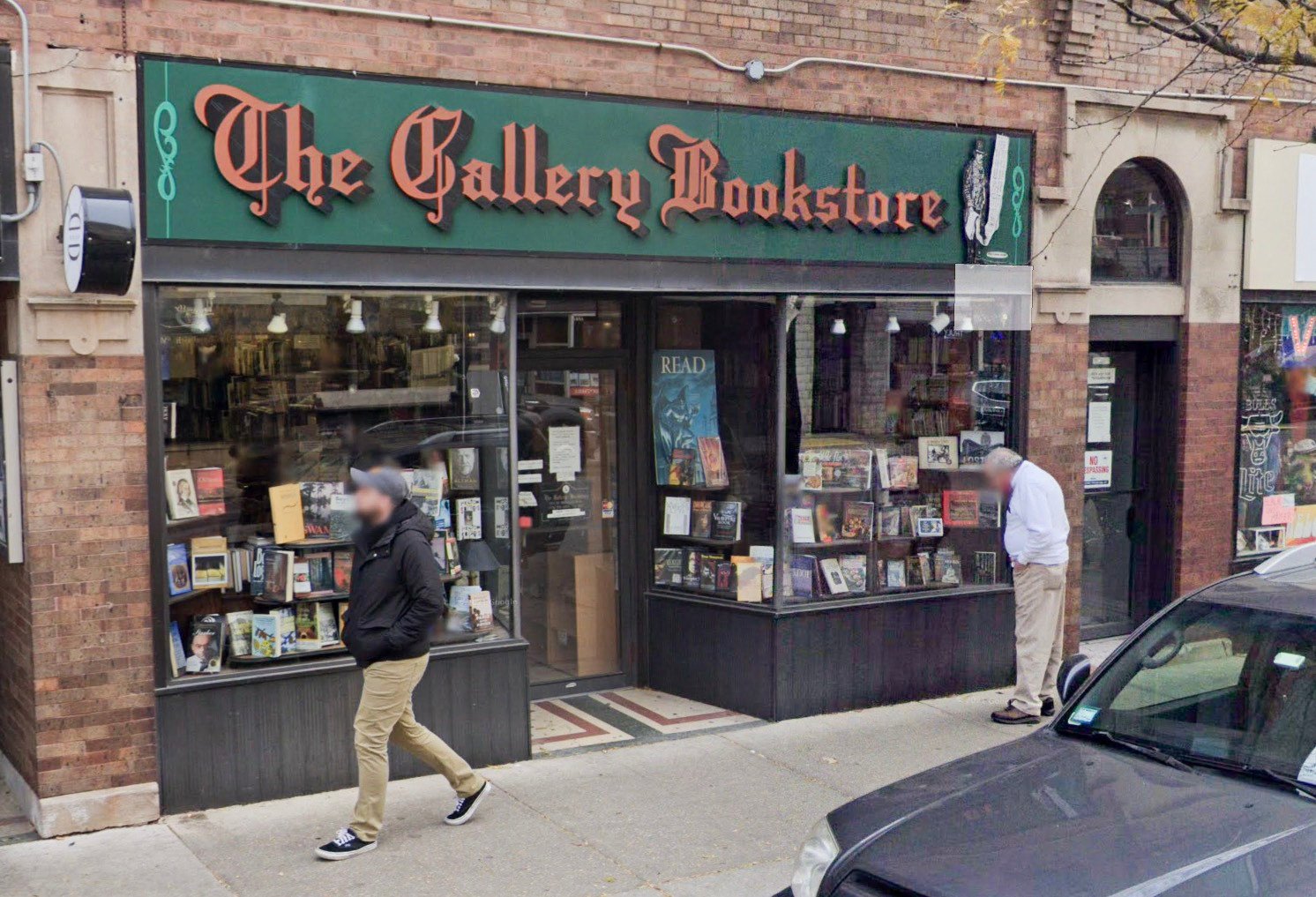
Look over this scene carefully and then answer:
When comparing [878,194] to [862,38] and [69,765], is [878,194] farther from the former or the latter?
[69,765]

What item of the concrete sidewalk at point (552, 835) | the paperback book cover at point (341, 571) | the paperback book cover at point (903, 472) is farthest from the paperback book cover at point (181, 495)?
the paperback book cover at point (903, 472)

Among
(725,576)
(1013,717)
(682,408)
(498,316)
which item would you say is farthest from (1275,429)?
(498,316)

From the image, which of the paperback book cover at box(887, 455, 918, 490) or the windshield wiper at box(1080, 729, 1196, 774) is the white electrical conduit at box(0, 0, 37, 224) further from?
the paperback book cover at box(887, 455, 918, 490)

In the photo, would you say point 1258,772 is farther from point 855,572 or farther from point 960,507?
point 960,507

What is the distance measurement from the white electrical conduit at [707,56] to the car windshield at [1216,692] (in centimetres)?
397

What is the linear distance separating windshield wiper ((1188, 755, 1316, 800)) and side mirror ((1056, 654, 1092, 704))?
0.69m

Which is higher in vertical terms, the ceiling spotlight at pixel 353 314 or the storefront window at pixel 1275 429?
the ceiling spotlight at pixel 353 314

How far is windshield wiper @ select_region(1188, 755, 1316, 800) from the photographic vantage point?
4.25 metres

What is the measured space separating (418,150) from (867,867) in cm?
470

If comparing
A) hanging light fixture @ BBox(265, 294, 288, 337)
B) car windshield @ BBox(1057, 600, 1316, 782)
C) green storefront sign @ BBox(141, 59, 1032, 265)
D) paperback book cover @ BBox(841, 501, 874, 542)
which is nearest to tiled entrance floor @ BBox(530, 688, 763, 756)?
paperback book cover @ BBox(841, 501, 874, 542)

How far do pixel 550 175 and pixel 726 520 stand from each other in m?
2.72

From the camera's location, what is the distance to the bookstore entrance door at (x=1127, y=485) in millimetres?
10625

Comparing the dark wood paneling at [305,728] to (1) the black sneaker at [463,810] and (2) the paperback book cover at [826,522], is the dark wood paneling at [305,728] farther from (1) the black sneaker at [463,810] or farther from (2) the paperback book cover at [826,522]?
(2) the paperback book cover at [826,522]

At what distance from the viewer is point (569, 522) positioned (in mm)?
9078
